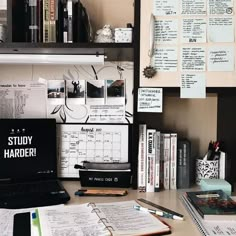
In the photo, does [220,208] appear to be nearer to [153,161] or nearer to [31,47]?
[153,161]

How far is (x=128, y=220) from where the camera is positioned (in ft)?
3.19

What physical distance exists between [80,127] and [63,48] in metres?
0.38

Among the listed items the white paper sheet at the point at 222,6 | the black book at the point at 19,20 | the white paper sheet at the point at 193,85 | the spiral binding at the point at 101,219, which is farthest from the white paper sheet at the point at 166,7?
the spiral binding at the point at 101,219

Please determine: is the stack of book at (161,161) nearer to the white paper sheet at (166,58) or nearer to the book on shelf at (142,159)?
the book on shelf at (142,159)

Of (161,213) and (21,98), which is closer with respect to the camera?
(161,213)

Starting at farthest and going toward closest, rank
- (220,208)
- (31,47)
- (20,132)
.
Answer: (20,132)
(31,47)
(220,208)

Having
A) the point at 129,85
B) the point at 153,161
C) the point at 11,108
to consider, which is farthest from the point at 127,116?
the point at 11,108

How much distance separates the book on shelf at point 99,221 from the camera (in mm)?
891

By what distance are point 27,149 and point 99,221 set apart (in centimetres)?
55

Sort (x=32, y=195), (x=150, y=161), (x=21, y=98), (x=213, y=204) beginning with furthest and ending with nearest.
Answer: (x=21, y=98) → (x=150, y=161) → (x=32, y=195) → (x=213, y=204)

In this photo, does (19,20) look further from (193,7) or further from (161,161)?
(161,161)

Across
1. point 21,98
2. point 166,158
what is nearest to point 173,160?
point 166,158

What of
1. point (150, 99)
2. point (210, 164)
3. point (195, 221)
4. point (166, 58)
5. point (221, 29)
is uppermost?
point (221, 29)

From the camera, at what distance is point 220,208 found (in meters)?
1.03
